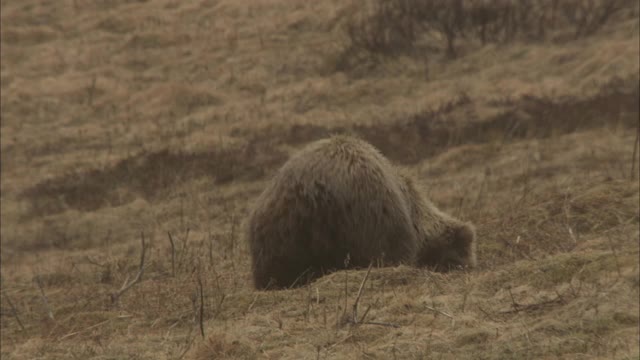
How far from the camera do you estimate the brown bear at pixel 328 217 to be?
5.77 m

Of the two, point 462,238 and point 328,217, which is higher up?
point 328,217

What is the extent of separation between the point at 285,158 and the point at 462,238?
729 centimetres

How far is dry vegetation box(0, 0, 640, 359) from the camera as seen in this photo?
4.66 metres

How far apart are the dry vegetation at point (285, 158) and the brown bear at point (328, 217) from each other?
28 cm

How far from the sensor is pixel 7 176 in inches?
581

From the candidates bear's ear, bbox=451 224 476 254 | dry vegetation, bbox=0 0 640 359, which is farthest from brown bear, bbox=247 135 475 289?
bear's ear, bbox=451 224 476 254

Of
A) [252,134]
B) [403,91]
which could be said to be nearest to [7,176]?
[252,134]

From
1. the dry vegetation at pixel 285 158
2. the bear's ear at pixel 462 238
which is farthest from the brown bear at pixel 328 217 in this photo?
the bear's ear at pixel 462 238

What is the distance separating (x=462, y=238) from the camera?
668 centimetres

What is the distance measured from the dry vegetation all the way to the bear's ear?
30cm

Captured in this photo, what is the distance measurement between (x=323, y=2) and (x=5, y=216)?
35.0 feet

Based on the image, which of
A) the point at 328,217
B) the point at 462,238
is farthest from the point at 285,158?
the point at 328,217

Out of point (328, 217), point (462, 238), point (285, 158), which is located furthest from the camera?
point (285, 158)

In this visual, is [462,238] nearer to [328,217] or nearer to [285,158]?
[328,217]
